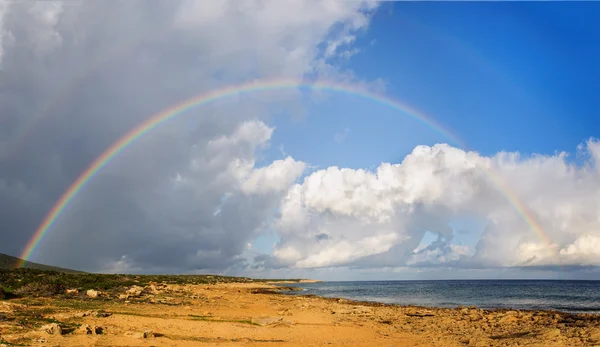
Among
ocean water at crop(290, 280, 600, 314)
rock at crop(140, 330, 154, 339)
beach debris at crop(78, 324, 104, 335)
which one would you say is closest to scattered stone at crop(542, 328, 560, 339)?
rock at crop(140, 330, 154, 339)

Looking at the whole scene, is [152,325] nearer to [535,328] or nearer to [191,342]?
[191,342]

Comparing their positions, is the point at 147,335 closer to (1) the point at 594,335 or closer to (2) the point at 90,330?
(2) the point at 90,330

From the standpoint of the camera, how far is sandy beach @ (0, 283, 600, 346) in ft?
68.1

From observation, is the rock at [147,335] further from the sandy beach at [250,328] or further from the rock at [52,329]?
the rock at [52,329]

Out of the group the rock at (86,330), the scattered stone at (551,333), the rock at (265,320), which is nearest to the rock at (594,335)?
the scattered stone at (551,333)

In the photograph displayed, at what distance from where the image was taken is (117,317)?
88.2 feet

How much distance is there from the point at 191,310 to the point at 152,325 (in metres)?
11.2

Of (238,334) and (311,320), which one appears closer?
(238,334)

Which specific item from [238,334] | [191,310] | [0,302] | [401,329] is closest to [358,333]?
[401,329]

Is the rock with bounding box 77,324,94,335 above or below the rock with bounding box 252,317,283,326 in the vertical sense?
above

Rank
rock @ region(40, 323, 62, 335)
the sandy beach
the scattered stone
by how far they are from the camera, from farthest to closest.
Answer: the scattered stone < the sandy beach < rock @ region(40, 323, 62, 335)

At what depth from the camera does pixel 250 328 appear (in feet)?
90.9

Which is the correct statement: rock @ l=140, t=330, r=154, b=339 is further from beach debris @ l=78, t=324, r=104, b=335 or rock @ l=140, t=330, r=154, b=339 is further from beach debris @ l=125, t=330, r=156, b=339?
beach debris @ l=78, t=324, r=104, b=335

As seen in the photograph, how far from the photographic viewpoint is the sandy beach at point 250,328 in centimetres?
2077
